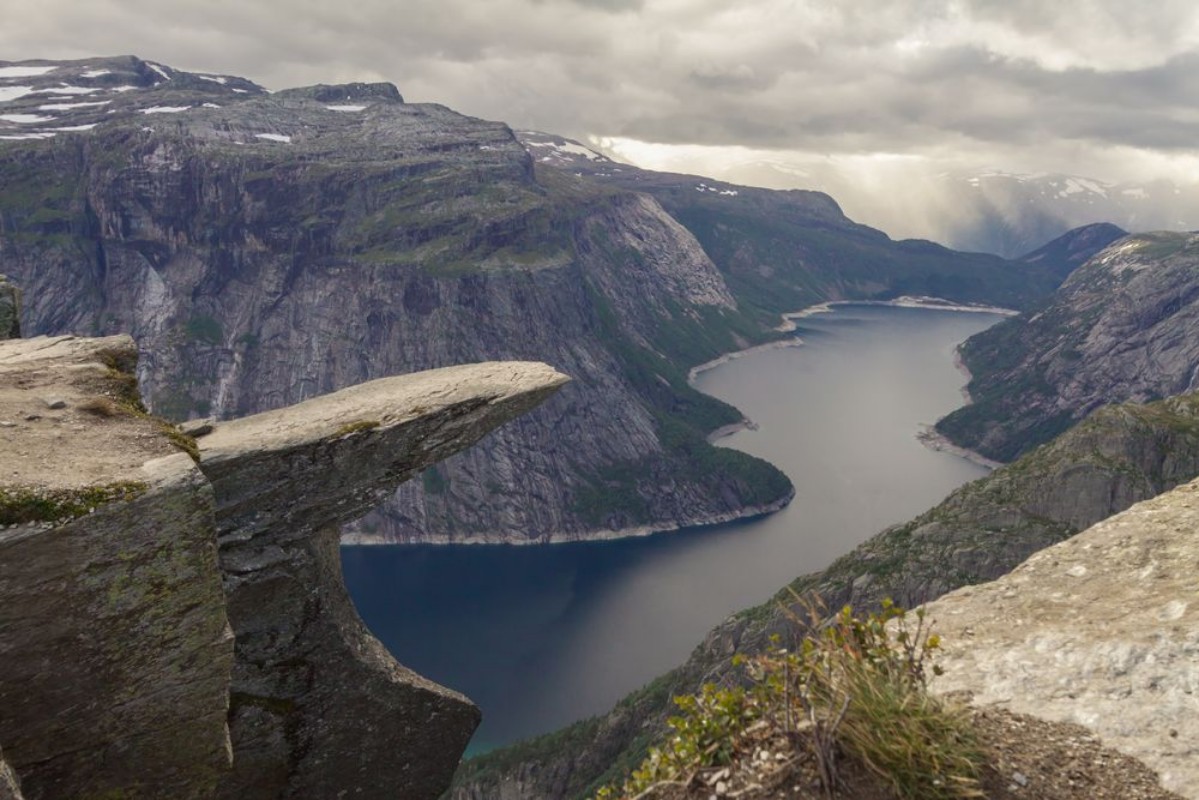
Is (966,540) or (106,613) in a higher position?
(106,613)

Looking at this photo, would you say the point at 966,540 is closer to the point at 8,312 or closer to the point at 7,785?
the point at 8,312

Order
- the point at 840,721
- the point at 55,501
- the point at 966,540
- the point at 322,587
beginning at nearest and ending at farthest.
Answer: the point at 840,721
the point at 55,501
the point at 322,587
the point at 966,540

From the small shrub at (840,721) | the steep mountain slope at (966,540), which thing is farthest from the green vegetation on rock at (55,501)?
the steep mountain slope at (966,540)

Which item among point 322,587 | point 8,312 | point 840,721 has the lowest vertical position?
point 322,587

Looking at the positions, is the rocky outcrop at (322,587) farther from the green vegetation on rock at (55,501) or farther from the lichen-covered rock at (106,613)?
the green vegetation on rock at (55,501)

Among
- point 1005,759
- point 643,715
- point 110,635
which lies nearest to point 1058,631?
point 1005,759

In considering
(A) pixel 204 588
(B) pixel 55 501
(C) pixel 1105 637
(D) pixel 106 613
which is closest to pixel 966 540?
(C) pixel 1105 637

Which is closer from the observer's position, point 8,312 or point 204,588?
point 204,588
